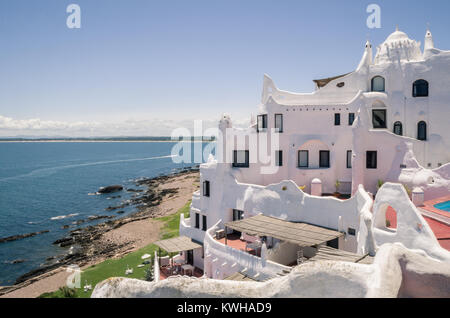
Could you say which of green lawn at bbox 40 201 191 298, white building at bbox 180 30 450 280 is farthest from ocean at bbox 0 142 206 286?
white building at bbox 180 30 450 280

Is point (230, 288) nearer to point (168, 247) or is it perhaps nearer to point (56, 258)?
point (168, 247)

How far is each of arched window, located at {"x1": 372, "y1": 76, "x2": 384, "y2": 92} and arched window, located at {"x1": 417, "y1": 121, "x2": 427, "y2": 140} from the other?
4.67m

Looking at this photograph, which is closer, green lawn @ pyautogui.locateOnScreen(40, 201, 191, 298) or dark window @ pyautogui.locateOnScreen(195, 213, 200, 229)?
green lawn @ pyautogui.locateOnScreen(40, 201, 191, 298)

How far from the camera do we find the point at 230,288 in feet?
20.3

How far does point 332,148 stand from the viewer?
29.1m

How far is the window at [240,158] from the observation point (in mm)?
30797

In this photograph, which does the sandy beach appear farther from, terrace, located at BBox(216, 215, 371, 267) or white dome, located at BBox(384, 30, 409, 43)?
white dome, located at BBox(384, 30, 409, 43)

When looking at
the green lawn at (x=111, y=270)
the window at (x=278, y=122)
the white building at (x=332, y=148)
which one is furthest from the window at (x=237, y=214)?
the green lawn at (x=111, y=270)

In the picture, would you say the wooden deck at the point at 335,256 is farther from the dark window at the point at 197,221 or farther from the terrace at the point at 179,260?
the dark window at the point at 197,221

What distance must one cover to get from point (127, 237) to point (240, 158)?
27.2m

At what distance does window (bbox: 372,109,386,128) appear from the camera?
29375mm

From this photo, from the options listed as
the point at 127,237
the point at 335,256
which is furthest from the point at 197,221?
the point at 127,237
